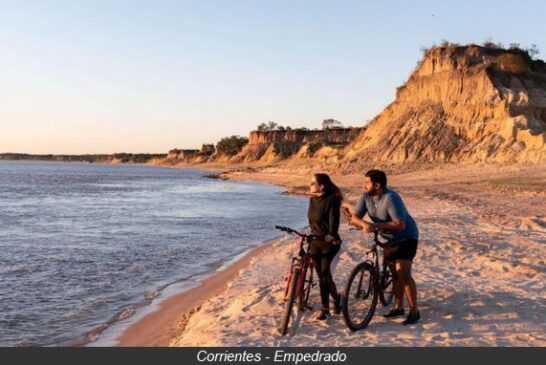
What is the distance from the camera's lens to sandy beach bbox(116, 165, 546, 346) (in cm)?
604

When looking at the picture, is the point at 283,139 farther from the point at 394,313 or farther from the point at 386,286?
the point at 394,313

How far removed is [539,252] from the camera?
11281mm

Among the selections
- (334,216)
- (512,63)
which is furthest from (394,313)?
(512,63)

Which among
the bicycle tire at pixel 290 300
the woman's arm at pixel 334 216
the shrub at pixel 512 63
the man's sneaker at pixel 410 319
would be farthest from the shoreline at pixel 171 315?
the shrub at pixel 512 63

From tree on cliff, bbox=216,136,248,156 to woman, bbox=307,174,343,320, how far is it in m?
150

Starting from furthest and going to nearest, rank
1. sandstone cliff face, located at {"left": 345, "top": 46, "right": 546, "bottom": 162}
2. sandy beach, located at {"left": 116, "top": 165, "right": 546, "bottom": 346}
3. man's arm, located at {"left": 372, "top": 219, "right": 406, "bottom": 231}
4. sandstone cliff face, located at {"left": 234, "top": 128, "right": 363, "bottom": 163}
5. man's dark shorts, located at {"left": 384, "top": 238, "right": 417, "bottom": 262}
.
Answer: sandstone cliff face, located at {"left": 234, "top": 128, "right": 363, "bottom": 163}
sandstone cliff face, located at {"left": 345, "top": 46, "right": 546, "bottom": 162}
man's dark shorts, located at {"left": 384, "top": 238, "right": 417, "bottom": 262}
sandy beach, located at {"left": 116, "top": 165, "right": 546, "bottom": 346}
man's arm, located at {"left": 372, "top": 219, "right": 406, "bottom": 231}

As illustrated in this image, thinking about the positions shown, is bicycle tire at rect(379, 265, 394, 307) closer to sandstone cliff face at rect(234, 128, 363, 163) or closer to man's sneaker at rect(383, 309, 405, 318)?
man's sneaker at rect(383, 309, 405, 318)

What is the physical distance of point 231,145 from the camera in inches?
6467

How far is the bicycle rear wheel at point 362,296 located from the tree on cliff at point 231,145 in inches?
5908

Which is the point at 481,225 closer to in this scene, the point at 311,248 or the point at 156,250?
the point at 156,250

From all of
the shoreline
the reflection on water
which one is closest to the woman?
the shoreline

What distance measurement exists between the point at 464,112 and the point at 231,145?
11602 cm

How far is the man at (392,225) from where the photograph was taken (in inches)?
236
